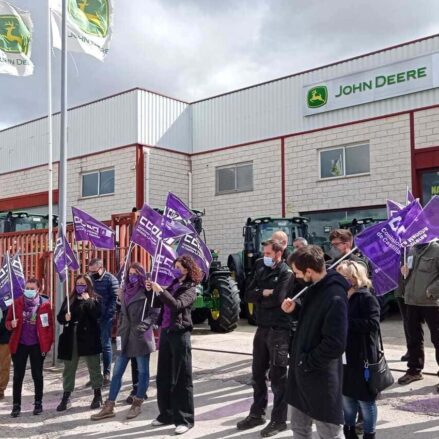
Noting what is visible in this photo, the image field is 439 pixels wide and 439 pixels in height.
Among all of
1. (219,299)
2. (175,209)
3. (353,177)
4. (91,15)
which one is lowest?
(219,299)

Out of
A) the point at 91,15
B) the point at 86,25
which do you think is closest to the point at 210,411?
the point at 86,25

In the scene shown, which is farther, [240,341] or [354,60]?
[354,60]

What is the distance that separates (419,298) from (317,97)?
1221 cm

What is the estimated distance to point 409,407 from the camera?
5770 mm

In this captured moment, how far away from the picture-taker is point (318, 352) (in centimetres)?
354

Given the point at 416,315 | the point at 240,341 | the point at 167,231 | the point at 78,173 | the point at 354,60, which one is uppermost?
the point at 354,60

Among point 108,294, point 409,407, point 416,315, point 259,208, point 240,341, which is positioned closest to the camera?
point 409,407

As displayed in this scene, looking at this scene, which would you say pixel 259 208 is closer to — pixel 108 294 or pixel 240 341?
pixel 240 341

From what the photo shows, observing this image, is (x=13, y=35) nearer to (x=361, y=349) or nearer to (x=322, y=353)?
(x=361, y=349)

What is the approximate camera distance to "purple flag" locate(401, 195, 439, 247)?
5598 mm

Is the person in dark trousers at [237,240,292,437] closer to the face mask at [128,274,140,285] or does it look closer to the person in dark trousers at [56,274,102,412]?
the face mask at [128,274,140,285]

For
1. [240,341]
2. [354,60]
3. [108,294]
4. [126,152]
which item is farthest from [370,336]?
[126,152]

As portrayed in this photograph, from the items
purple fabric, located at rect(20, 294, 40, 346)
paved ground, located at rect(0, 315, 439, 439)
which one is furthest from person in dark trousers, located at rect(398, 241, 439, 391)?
purple fabric, located at rect(20, 294, 40, 346)

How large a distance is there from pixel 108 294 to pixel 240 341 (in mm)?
3851
